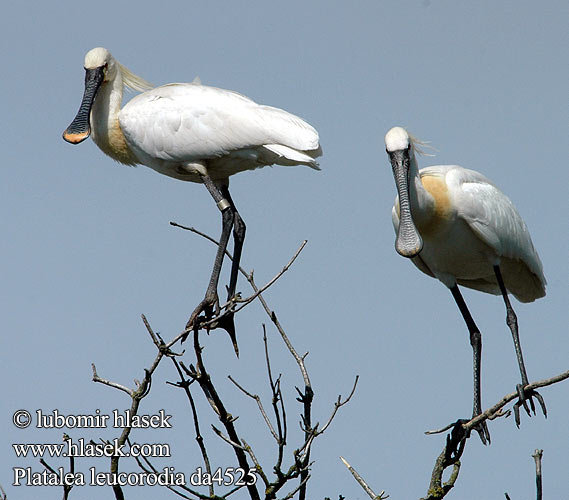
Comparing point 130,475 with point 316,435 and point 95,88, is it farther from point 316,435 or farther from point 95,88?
point 95,88

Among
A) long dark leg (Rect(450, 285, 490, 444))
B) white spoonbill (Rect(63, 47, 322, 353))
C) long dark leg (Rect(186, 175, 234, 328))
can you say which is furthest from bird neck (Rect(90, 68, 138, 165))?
long dark leg (Rect(450, 285, 490, 444))

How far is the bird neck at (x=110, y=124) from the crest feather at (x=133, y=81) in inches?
6.2

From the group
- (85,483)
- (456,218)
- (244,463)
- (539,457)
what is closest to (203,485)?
(244,463)

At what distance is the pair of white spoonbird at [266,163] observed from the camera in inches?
372

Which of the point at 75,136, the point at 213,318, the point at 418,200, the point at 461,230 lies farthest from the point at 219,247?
the point at 461,230

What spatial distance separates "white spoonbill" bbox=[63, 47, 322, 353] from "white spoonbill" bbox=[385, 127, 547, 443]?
914 mm

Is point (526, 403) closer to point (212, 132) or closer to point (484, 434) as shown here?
point (484, 434)

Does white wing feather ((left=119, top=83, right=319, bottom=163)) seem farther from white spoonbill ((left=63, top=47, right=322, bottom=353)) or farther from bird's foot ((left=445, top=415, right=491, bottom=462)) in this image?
bird's foot ((left=445, top=415, right=491, bottom=462))

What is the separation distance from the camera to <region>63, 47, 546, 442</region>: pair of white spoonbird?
9.45m

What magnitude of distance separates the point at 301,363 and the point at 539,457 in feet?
5.32

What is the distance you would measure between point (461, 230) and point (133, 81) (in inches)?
138

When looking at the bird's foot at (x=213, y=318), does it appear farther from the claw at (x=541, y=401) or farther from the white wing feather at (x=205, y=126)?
the claw at (x=541, y=401)

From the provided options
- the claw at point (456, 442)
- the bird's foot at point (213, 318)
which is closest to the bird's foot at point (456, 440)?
the claw at point (456, 442)

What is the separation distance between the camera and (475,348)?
34.4ft
